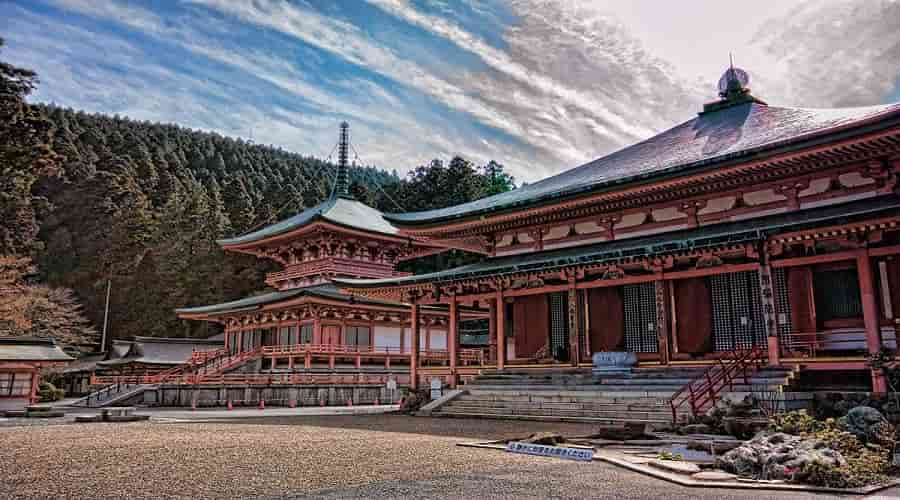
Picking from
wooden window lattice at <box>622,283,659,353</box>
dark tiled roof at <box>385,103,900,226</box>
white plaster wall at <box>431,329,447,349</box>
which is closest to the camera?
dark tiled roof at <box>385,103,900,226</box>

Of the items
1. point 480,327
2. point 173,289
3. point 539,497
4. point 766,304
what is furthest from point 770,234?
point 173,289

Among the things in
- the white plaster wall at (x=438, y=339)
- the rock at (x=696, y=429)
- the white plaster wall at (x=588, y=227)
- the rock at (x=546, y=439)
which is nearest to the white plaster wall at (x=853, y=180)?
the white plaster wall at (x=588, y=227)

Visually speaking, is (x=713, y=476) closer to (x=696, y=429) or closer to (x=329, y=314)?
(x=696, y=429)

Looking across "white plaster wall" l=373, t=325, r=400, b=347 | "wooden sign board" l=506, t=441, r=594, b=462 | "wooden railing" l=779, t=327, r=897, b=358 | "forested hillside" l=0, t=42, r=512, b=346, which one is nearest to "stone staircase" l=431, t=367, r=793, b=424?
"wooden railing" l=779, t=327, r=897, b=358

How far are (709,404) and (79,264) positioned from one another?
62.8m

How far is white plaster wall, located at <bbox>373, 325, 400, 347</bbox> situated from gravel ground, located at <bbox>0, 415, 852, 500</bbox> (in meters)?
20.7

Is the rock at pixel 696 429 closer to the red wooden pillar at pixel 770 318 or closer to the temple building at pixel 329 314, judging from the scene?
the red wooden pillar at pixel 770 318

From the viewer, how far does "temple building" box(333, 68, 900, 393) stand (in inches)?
580

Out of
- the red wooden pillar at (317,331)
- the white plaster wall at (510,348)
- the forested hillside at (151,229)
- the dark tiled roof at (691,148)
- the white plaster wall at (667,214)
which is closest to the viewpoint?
the dark tiled roof at (691,148)

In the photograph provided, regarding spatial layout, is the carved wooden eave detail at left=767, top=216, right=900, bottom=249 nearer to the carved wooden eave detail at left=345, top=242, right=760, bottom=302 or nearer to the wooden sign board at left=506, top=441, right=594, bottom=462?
the carved wooden eave detail at left=345, top=242, right=760, bottom=302

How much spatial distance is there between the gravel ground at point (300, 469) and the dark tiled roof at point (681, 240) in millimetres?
5386

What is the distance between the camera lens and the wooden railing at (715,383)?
43.3 feet

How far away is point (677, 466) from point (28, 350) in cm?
2162

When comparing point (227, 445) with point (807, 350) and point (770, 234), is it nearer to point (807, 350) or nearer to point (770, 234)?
point (770, 234)
